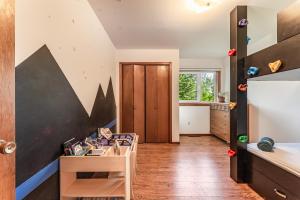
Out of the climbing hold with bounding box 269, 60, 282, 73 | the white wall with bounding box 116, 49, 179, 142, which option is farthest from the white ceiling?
the climbing hold with bounding box 269, 60, 282, 73

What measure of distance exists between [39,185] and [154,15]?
2.43 m

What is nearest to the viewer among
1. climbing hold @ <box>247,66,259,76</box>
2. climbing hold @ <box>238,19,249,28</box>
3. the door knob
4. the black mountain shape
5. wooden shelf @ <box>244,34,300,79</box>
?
the door knob

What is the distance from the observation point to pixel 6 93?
879mm

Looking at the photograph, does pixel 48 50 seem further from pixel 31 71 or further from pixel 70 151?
pixel 70 151

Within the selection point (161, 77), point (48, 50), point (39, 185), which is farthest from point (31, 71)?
point (161, 77)

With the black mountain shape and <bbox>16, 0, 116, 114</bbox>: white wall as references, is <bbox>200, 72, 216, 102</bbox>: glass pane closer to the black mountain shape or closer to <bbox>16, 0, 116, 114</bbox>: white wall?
the black mountain shape

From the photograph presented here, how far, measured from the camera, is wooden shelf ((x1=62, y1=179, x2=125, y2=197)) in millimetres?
1824

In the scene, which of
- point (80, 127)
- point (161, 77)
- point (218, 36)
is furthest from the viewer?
point (161, 77)

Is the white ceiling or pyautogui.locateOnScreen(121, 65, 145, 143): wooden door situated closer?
the white ceiling

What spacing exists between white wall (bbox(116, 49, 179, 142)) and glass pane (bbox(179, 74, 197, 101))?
1.24 meters

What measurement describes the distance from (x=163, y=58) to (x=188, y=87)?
1549 millimetres

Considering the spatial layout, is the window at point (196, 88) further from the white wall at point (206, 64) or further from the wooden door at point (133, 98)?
the wooden door at point (133, 98)

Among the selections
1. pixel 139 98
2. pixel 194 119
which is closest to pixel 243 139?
pixel 139 98

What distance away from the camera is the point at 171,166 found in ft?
10.6
